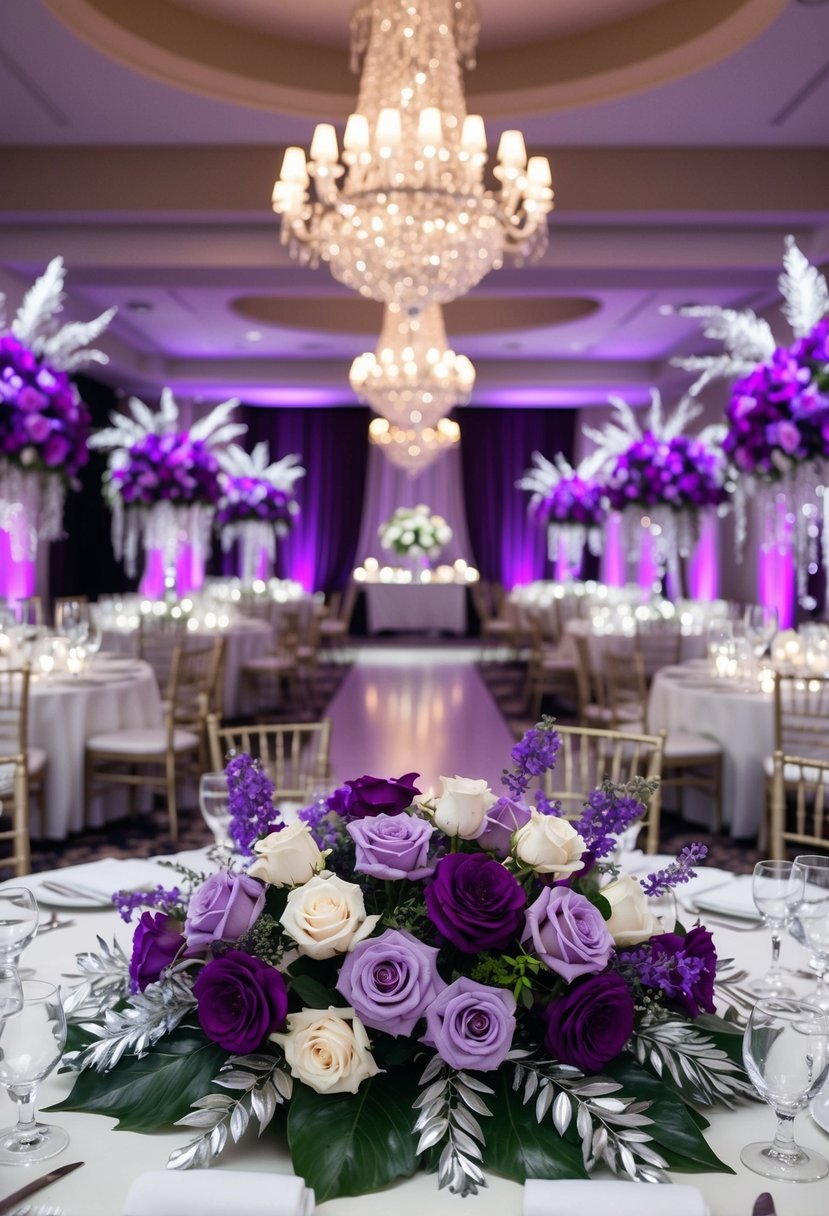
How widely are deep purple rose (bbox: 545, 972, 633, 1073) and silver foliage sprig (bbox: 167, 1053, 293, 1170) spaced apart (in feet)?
0.93

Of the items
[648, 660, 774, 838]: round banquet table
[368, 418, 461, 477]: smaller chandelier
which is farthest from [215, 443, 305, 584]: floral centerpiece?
[648, 660, 774, 838]: round banquet table

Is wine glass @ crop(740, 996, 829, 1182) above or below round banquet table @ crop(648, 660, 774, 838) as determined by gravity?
above

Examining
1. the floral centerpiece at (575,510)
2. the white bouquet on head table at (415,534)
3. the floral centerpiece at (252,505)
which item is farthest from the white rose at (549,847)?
the white bouquet on head table at (415,534)

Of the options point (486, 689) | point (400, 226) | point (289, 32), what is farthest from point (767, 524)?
point (486, 689)

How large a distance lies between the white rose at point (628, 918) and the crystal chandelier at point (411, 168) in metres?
4.39

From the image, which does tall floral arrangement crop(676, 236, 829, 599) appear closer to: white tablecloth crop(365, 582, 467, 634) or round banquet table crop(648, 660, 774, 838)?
round banquet table crop(648, 660, 774, 838)

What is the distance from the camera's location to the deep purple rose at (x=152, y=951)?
1274 millimetres

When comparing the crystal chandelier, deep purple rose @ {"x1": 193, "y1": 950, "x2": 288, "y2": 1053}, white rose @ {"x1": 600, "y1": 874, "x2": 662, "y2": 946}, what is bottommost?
deep purple rose @ {"x1": 193, "y1": 950, "x2": 288, "y2": 1053}

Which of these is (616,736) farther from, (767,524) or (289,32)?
(289,32)

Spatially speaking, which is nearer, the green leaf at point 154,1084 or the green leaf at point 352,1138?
the green leaf at point 352,1138

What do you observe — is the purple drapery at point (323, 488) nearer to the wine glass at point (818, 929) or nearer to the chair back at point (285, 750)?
the chair back at point (285, 750)

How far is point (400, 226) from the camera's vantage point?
521 cm

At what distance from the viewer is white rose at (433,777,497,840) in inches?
50.5

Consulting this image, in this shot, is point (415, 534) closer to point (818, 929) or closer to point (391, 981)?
point (818, 929)
